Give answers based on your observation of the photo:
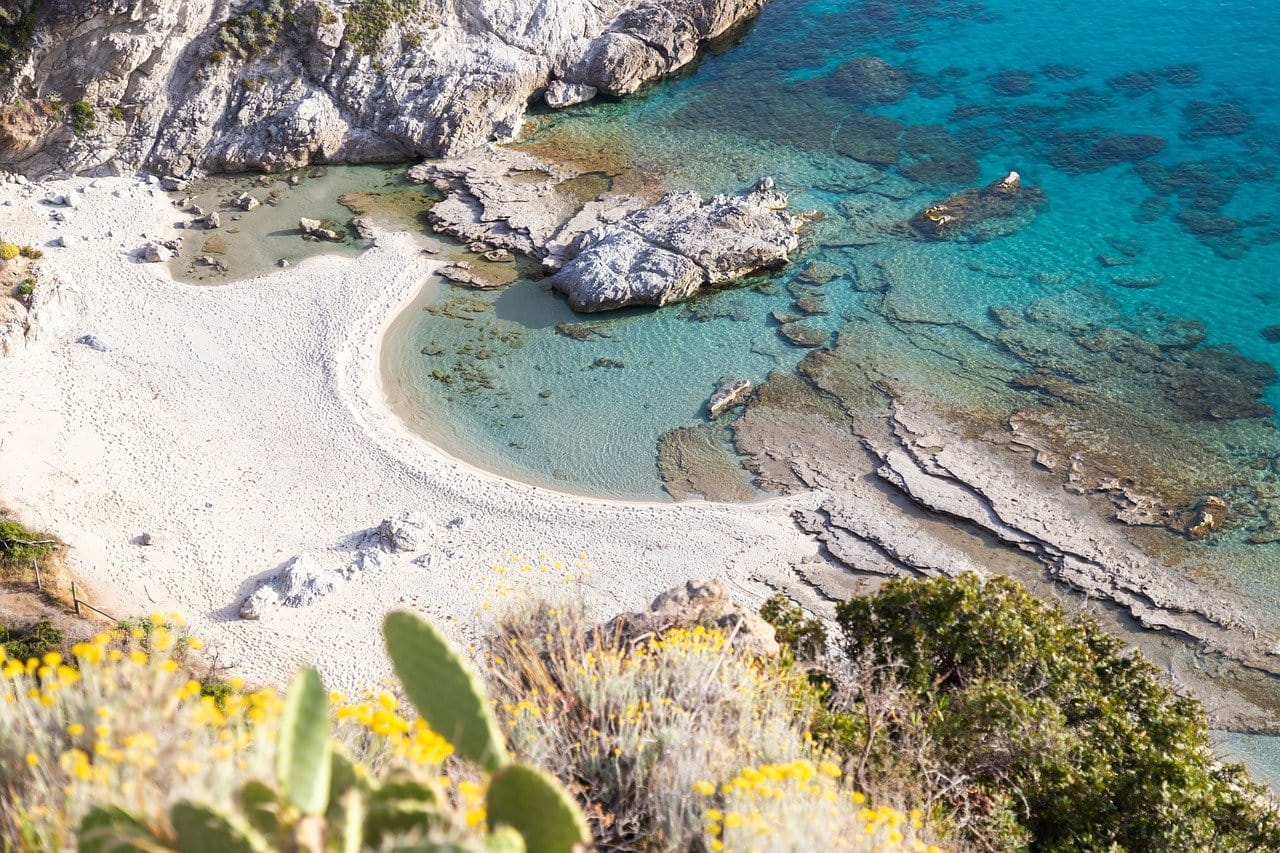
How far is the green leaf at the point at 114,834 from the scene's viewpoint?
5.60m

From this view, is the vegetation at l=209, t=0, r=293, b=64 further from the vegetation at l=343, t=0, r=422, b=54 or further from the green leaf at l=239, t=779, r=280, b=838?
the green leaf at l=239, t=779, r=280, b=838

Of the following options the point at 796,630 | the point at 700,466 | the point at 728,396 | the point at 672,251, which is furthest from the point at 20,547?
the point at 672,251

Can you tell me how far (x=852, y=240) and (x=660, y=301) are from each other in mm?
8006

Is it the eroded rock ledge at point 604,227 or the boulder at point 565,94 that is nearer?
the eroded rock ledge at point 604,227

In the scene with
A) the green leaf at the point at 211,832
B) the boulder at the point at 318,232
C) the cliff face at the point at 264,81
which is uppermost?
the cliff face at the point at 264,81

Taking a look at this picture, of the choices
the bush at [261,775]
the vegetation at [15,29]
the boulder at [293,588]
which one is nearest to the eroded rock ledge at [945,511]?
the boulder at [293,588]

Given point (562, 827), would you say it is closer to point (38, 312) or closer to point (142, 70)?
point (38, 312)

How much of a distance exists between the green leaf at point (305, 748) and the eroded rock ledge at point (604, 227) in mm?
26660

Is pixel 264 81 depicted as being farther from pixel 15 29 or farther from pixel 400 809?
Result: pixel 400 809

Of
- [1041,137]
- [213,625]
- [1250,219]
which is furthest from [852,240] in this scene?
[213,625]

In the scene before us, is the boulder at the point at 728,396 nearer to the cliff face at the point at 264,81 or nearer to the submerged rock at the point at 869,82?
the cliff face at the point at 264,81

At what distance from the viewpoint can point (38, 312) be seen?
28766 mm

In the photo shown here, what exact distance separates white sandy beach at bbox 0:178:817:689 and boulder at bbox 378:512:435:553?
1.71 feet

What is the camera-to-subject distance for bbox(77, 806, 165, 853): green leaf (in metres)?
5.60
